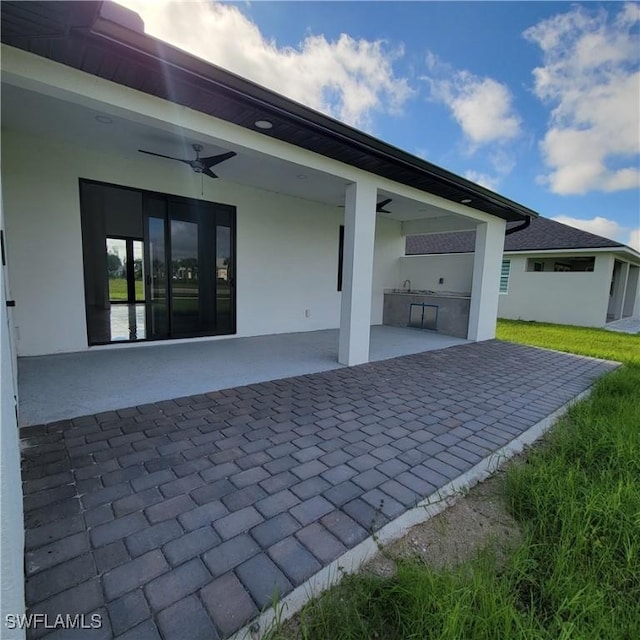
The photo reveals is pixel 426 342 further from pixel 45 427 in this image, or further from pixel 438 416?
pixel 45 427

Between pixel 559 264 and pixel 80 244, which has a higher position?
pixel 559 264

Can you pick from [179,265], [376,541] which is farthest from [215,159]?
[376,541]

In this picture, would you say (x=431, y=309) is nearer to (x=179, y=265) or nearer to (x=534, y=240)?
(x=179, y=265)

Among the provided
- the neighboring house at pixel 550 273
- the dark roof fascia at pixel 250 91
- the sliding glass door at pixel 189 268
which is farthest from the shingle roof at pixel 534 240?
the sliding glass door at pixel 189 268

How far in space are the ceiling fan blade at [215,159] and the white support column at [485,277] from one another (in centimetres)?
535

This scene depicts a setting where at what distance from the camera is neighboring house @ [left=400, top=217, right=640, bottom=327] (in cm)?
932

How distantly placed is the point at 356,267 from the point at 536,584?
378 centimetres

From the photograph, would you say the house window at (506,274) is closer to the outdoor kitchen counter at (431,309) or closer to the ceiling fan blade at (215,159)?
the outdoor kitchen counter at (431,309)

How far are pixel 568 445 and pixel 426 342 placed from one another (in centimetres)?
438

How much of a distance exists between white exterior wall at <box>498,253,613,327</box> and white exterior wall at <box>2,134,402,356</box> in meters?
8.73

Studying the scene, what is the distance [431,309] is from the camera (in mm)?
8422

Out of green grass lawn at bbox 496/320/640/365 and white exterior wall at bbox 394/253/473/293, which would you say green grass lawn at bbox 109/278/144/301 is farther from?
green grass lawn at bbox 496/320/640/365

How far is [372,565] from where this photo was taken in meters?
1.55

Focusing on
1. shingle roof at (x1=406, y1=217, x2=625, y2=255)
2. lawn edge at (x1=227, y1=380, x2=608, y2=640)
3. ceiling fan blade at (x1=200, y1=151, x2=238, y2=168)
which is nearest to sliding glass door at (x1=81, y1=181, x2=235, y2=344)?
ceiling fan blade at (x1=200, y1=151, x2=238, y2=168)
